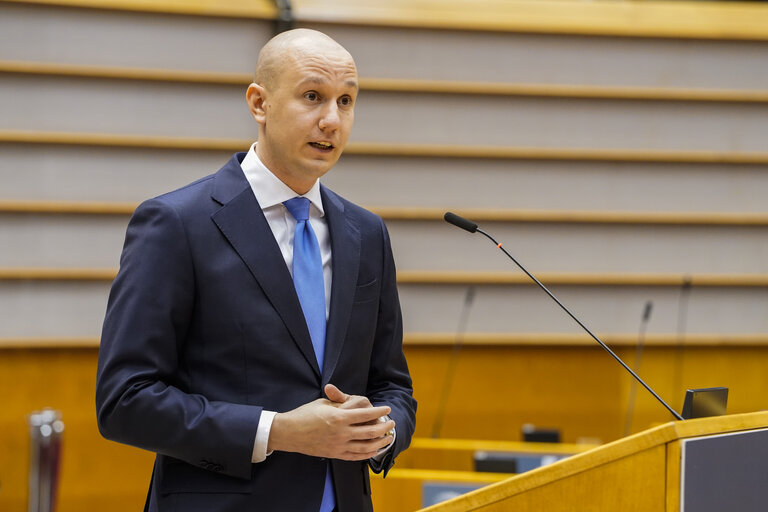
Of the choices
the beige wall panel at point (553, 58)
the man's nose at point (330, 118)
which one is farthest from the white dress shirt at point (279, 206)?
the beige wall panel at point (553, 58)

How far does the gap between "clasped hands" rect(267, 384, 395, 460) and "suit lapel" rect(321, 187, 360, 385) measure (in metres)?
0.11

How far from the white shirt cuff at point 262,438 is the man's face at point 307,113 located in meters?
0.46

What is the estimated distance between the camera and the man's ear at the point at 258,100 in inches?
66.8

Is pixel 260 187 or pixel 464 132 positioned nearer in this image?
pixel 260 187

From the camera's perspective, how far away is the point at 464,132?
6.38 meters

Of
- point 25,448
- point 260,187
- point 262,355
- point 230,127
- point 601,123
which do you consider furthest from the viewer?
point 601,123

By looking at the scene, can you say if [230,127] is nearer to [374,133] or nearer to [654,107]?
→ [374,133]

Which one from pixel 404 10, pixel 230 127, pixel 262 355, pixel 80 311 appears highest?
pixel 404 10

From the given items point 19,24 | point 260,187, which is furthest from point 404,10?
point 260,187

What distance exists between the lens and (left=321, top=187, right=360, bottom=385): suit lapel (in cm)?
164

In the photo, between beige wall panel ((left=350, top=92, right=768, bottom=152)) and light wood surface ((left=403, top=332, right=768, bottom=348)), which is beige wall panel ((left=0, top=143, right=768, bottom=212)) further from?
light wood surface ((left=403, top=332, right=768, bottom=348))

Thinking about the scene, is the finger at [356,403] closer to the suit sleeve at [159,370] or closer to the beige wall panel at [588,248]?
the suit sleeve at [159,370]

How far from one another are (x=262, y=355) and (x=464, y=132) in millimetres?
4985

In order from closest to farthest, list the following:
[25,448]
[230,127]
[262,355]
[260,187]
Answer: [262,355], [260,187], [25,448], [230,127]
